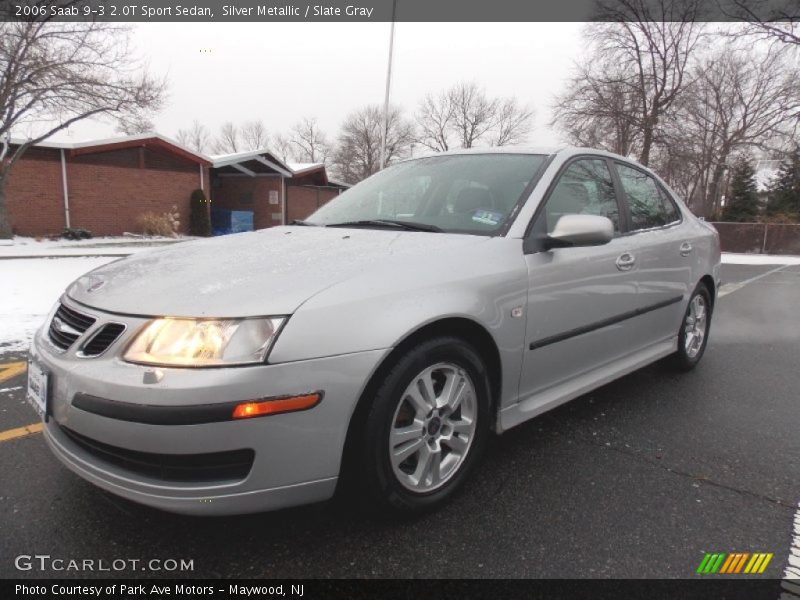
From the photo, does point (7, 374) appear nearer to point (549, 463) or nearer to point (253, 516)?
point (253, 516)

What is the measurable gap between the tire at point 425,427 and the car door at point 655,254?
153cm

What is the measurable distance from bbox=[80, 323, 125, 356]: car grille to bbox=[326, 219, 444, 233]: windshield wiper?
1.33m

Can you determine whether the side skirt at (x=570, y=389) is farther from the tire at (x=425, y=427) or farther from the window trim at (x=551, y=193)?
the window trim at (x=551, y=193)

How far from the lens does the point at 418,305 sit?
6.17 feet

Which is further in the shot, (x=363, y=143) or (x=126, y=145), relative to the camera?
(x=363, y=143)

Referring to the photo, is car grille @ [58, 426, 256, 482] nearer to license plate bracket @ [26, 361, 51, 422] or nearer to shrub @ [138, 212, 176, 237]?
license plate bracket @ [26, 361, 51, 422]

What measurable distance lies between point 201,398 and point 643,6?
101 ft

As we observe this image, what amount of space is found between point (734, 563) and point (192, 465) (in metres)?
1.87

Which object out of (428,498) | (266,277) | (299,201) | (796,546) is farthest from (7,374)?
(299,201)

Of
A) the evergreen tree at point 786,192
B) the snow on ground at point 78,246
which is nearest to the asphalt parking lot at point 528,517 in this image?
the snow on ground at point 78,246

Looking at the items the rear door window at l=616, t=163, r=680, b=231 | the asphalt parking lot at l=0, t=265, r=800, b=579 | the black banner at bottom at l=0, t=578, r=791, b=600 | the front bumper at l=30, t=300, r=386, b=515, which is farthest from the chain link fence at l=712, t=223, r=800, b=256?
the front bumper at l=30, t=300, r=386, b=515

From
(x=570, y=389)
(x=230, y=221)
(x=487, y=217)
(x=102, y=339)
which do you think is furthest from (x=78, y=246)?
(x=570, y=389)

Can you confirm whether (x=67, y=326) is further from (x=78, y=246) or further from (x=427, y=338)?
(x=78, y=246)

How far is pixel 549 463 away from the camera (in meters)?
2.51
